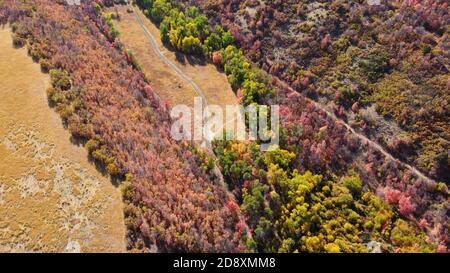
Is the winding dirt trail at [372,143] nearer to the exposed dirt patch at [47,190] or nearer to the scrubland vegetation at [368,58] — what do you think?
the scrubland vegetation at [368,58]

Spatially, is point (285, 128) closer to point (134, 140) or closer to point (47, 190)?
point (134, 140)

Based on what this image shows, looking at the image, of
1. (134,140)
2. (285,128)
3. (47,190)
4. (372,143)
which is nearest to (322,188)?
(372,143)

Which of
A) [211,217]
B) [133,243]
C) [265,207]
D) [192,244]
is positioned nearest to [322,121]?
[265,207]

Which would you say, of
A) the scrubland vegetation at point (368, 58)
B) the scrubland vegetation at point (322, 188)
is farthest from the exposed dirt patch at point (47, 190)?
the scrubland vegetation at point (368, 58)

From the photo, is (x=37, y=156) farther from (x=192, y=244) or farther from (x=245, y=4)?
(x=245, y=4)

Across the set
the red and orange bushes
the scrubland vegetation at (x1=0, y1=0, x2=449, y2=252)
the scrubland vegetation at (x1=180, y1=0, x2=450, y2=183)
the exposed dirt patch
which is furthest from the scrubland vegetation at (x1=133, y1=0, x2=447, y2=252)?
the exposed dirt patch
